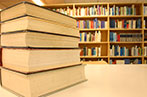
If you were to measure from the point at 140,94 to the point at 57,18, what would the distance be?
30 cm

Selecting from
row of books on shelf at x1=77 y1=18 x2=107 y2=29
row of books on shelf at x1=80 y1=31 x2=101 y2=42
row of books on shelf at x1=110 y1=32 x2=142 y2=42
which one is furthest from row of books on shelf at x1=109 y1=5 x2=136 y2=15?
row of books on shelf at x1=80 y1=31 x2=101 y2=42

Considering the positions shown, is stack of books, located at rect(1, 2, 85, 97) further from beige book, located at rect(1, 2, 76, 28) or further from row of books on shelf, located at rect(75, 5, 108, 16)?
row of books on shelf, located at rect(75, 5, 108, 16)

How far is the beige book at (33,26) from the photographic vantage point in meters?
0.24

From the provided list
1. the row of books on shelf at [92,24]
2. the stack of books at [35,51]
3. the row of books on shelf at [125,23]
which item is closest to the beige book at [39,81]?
the stack of books at [35,51]

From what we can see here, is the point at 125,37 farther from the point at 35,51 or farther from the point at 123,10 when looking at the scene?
the point at 35,51

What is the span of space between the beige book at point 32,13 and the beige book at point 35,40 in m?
0.05

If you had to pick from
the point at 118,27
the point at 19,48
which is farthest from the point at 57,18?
the point at 118,27

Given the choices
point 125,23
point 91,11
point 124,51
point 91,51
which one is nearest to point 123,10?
point 125,23

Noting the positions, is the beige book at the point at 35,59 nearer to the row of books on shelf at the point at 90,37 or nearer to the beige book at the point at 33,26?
the beige book at the point at 33,26

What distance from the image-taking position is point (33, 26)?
245mm

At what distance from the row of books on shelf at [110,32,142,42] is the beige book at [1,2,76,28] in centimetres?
255

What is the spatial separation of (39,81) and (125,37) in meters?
2.80

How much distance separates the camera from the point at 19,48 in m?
0.25

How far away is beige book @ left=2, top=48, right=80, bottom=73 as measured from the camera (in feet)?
0.77
